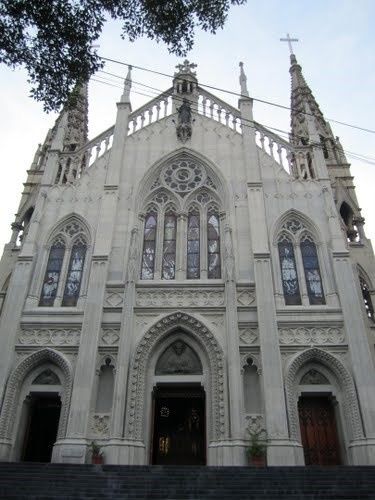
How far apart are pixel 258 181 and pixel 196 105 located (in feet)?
20.5

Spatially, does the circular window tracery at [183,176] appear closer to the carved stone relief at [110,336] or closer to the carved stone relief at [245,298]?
the carved stone relief at [245,298]

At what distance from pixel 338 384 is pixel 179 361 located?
5.80m

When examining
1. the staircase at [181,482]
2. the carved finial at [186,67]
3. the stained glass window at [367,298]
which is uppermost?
the carved finial at [186,67]

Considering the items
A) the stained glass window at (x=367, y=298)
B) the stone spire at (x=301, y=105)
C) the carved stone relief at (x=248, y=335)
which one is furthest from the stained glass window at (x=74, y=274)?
the stone spire at (x=301, y=105)

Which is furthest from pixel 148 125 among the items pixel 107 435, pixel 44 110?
pixel 107 435

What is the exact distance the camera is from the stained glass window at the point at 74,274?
55.4ft

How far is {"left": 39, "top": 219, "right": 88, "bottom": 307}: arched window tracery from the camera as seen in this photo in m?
16.9

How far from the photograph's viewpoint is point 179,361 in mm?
15797

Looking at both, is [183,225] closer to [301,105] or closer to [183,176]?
[183,176]

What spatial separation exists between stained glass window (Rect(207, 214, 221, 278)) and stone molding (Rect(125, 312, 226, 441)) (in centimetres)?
253

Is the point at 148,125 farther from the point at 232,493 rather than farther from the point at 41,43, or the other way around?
the point at 232,493

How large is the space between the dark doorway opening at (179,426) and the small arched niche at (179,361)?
24.1 inches

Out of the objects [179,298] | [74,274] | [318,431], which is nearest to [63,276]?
[74,274]

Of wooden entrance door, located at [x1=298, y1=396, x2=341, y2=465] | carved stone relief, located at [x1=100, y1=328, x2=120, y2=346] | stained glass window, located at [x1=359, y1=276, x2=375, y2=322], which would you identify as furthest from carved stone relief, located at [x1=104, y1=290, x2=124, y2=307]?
stained glass window, located at [x1=359, y1=276, x2=375, y2=322]
